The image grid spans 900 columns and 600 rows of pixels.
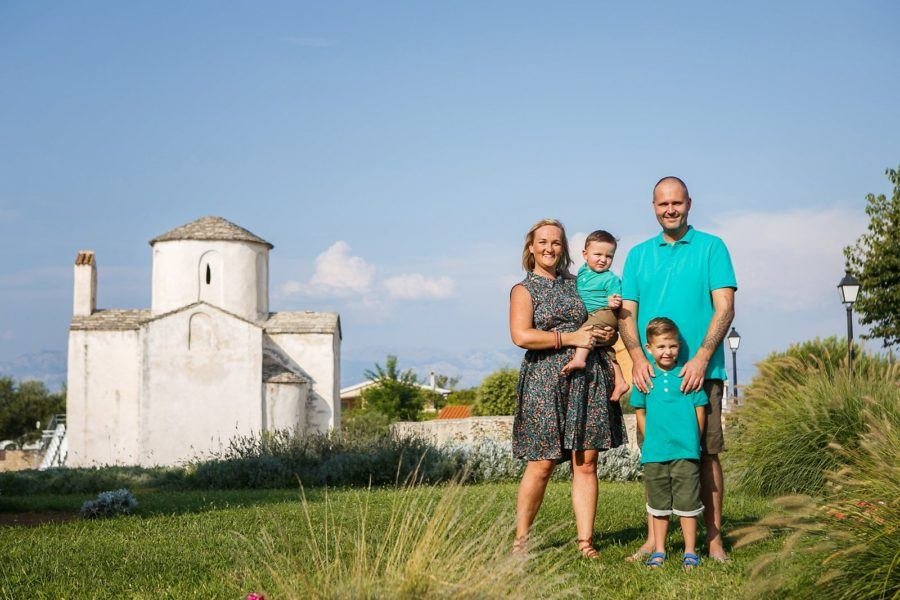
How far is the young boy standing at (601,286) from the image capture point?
6.29 meters

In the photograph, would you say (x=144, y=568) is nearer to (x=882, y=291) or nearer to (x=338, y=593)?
(x=338, y=593)

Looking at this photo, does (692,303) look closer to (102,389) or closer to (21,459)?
(102,389)

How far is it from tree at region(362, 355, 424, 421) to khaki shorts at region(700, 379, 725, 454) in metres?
42.5

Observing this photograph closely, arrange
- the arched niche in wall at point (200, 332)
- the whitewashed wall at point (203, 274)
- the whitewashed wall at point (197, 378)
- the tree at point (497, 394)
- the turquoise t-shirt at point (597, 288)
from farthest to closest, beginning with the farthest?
the whitewashed wall at point (203, 274), the arched niche in wall at point (200, 332), the tree at point (497, 394), the whitewashed wall at point (197, 378), the turquoise t-shirt at point (597, 288)

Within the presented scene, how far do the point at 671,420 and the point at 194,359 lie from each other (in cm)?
3505

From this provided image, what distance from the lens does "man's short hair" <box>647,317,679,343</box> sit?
5.82 meters

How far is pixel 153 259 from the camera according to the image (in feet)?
136

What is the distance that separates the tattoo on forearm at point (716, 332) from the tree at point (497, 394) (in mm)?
32228

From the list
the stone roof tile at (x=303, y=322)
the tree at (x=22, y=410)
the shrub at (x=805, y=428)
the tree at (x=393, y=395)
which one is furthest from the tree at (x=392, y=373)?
the shrub at (x=805, y=428)

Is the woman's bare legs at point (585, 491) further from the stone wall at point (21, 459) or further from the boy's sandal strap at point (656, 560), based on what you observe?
the stone wall at point (21, 459)

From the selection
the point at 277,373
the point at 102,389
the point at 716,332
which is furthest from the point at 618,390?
the point at 102,389

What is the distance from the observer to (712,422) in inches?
235

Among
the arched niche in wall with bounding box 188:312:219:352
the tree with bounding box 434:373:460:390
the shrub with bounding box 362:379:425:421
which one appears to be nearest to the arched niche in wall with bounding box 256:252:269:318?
the arched niche in wall with bounding box 188:312:219:352

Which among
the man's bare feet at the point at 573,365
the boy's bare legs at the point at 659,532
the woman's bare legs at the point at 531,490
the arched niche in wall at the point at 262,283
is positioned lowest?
the boy's bare legs at the point at 659,532
